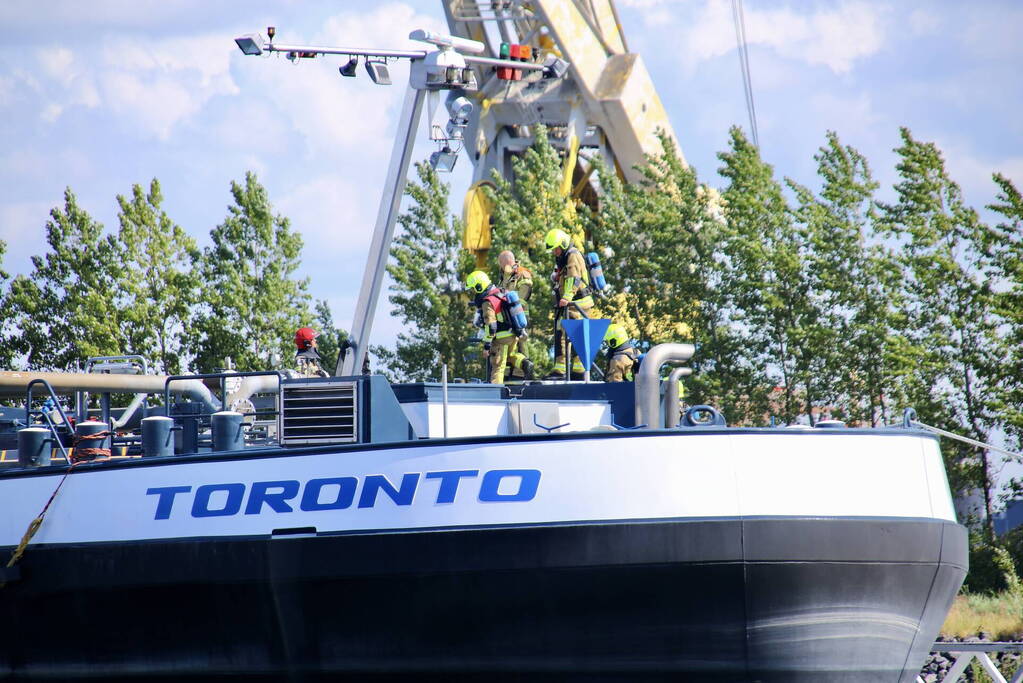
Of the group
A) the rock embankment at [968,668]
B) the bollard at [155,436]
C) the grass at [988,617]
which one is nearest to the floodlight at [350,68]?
the bollard at [155,436]

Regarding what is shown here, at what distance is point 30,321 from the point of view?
30.8 meters

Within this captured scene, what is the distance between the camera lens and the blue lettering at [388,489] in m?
9.05

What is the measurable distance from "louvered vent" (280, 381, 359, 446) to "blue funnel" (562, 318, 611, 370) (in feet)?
8.46

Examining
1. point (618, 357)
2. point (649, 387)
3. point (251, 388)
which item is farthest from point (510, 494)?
point (618, 357)

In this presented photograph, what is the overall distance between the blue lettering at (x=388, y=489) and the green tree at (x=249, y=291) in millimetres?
22765

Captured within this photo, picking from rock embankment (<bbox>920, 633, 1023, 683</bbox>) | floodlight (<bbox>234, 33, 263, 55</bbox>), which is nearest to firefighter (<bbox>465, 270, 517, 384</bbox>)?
floodlight (<bbox>234, 33, 263, 55</bbox>)

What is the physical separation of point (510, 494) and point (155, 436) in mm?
3216

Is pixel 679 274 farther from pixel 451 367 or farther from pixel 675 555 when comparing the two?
pixel 675 555

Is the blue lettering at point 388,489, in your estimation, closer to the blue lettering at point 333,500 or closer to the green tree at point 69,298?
the blue lettering at point 333,500

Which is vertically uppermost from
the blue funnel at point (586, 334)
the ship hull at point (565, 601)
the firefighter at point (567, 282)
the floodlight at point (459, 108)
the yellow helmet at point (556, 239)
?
the floodlight at point (459, 108)

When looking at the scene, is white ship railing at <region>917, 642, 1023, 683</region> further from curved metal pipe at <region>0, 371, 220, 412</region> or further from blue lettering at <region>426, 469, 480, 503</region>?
curved metal pipe at <region>0, 371, 220, 412</region>

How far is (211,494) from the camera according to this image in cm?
948

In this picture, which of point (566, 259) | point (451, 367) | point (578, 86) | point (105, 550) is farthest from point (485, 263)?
point (105, 550)

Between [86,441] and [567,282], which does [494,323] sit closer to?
[567,282]
